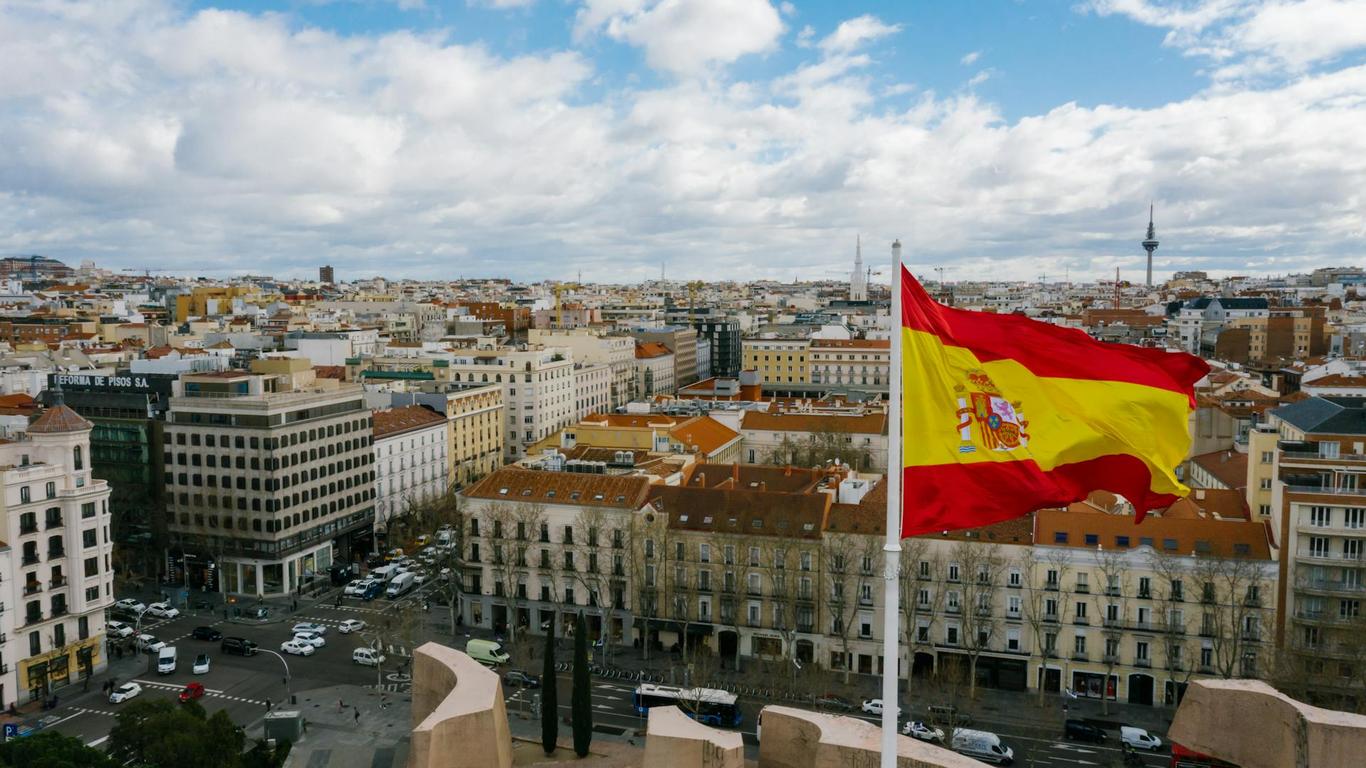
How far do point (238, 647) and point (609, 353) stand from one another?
88234 millimetres

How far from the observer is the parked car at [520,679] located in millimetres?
56094

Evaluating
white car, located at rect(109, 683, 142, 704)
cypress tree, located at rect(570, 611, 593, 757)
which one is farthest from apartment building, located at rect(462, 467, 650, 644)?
white car, located at rect(109, 683, 142, 704)

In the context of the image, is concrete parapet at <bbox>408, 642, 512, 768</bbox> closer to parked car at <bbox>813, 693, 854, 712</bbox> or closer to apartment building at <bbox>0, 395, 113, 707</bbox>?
parked car at <bbox>813, 693, 854, 712</bbox>

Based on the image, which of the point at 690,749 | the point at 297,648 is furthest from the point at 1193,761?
the point at 297,648

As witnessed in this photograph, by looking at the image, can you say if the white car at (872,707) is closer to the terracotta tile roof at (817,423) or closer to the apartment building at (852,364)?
the terracotta tile roof at (817,423)

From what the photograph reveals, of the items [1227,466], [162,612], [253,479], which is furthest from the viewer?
[1227,466]

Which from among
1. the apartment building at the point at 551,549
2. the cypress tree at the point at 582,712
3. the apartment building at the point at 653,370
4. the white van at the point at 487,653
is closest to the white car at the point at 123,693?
the white van at the point at 487,653

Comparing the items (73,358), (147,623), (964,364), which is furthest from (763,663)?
(73,358)

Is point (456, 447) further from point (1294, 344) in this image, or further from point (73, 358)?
point (1294, 344)

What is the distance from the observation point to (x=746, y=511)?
2346 inches

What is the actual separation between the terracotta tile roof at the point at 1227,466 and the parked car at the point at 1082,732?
83.7ft

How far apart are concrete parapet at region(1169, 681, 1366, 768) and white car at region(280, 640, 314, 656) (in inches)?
1872

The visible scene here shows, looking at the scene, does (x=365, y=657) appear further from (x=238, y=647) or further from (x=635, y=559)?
(x=635, y=559)

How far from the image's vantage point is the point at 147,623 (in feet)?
218
